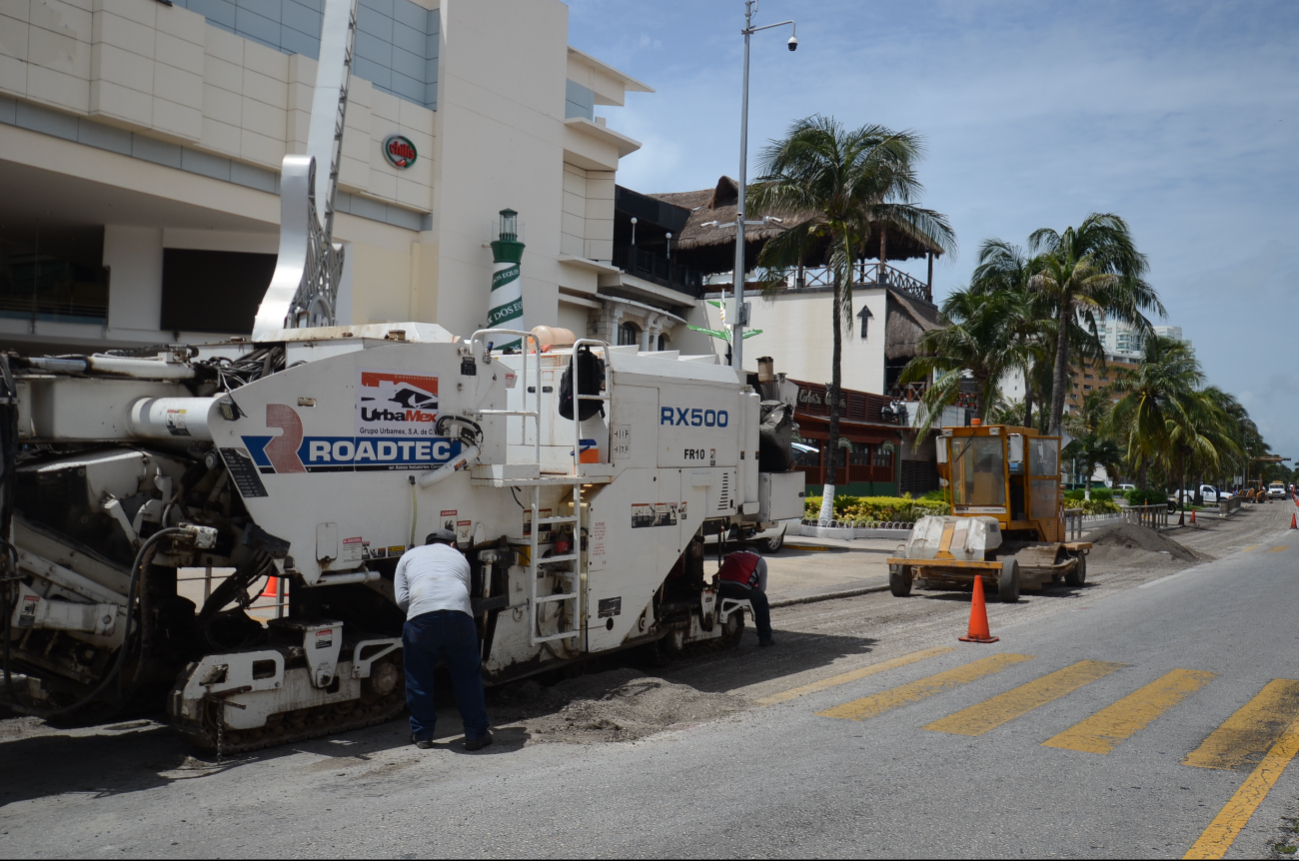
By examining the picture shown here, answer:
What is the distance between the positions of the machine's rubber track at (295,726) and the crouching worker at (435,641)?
0.55 meters

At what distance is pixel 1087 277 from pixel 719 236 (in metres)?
15.5

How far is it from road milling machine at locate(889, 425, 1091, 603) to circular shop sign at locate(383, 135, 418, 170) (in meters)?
14.6

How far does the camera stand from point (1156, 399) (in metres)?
45.4

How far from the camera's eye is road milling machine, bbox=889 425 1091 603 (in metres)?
15.9

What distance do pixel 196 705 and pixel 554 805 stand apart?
254 cm

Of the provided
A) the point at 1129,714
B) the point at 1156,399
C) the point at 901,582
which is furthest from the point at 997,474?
the point at 1156,399

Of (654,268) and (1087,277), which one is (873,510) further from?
(654,268)

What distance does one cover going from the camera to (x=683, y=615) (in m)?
10.2

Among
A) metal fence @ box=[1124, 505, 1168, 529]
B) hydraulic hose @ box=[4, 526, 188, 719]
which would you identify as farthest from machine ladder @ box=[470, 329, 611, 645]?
metal fence @ box=[1124, 505, 1168, 529]

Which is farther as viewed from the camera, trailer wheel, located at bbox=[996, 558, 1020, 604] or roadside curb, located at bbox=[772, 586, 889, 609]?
trailer wheel, located at bbox=[996, 558, 1020, 604]

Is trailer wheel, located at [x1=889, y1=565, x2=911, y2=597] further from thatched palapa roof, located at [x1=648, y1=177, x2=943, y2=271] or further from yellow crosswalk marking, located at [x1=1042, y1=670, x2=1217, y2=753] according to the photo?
thatched palapa roof, located at [x1=648, y1=177, x2=943, y2=271]

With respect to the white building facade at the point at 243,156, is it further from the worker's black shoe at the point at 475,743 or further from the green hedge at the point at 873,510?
the worker's black shoe at the point at 475,743

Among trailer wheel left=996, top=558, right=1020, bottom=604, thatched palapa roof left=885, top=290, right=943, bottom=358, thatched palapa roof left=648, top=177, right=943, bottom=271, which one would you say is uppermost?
thatched palapa roof left=648, top=177, right=943, bottom=271

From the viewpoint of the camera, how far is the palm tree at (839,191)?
24188mm
